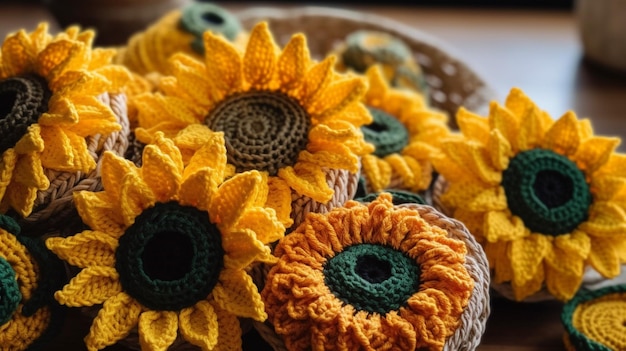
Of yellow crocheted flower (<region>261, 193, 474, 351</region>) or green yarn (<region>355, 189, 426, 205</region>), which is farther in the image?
green yarn (<region>355, 189, 426, 205</region>)

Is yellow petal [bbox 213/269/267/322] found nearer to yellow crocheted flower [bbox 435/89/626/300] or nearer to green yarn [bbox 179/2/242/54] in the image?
yellow crocheted flower [bbox 435/89/626/300]

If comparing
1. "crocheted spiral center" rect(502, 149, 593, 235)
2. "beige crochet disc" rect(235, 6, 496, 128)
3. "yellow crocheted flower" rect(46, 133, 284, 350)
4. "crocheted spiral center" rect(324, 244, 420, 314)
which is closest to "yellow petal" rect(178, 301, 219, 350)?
"yellow crocheted flower" rect(46, 133, 284, 350)

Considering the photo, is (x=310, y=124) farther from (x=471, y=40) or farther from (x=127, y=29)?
(x=471, y=40)

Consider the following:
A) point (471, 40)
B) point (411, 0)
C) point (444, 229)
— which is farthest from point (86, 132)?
point (411, 0)

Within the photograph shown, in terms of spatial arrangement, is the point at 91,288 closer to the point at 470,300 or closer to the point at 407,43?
the point at 470,300

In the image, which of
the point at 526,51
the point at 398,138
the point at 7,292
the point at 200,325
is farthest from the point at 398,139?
the point at 526,51
